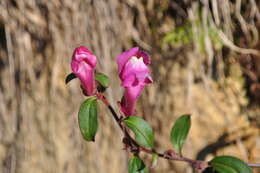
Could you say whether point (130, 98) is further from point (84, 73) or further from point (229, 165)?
point (229, 165)

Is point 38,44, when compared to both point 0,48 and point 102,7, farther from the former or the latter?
point 102,7

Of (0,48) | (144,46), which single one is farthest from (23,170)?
(144,46)

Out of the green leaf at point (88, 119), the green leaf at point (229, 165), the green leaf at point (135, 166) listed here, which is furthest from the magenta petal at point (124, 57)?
the green leaf at point (229, 165)

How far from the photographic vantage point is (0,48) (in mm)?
2105

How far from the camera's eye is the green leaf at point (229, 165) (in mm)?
900

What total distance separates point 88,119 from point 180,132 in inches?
12.7

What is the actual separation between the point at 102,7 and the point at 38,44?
48 cm

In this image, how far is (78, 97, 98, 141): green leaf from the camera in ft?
2.89

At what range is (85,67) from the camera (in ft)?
2.90

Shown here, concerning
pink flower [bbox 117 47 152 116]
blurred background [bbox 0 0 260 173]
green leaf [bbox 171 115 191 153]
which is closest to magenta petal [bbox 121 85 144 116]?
pink flower [bbox 117 47 152 116]

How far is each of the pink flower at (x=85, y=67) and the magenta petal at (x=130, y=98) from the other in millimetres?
77

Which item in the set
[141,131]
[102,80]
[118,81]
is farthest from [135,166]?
[118,81]

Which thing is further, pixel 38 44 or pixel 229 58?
pixel 38 44

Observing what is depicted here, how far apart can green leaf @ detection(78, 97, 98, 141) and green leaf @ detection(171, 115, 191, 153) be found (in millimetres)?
295
